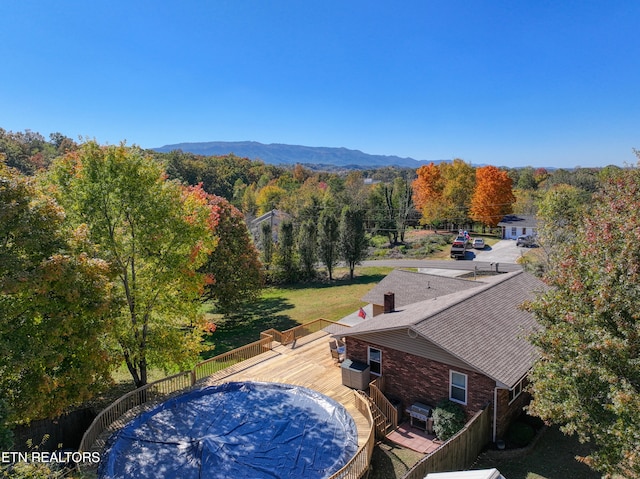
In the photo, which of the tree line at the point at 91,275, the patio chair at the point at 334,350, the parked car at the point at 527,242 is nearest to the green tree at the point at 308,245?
the patio chair at the point at 334,350

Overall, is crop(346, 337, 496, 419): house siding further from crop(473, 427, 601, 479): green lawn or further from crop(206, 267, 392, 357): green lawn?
crop(206, 267, 392, 357): green lawn

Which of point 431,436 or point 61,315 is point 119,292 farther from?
point 431,436

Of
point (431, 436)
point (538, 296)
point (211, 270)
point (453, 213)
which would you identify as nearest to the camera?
point (538, 296)

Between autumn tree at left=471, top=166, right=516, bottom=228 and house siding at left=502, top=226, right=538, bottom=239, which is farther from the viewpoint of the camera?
autumn tree at left=471, top=166, right=516, bottom=228

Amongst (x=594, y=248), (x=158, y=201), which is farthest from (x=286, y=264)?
(x=594, y=248)

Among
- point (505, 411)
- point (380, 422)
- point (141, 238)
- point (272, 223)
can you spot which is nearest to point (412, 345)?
point (380, 422)

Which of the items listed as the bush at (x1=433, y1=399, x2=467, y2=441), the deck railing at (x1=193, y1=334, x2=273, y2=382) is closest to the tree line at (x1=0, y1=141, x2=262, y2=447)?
the deck railing at (x1=193, y1=334, x2=273, y2=382)

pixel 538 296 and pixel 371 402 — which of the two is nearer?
pixel 538 296
